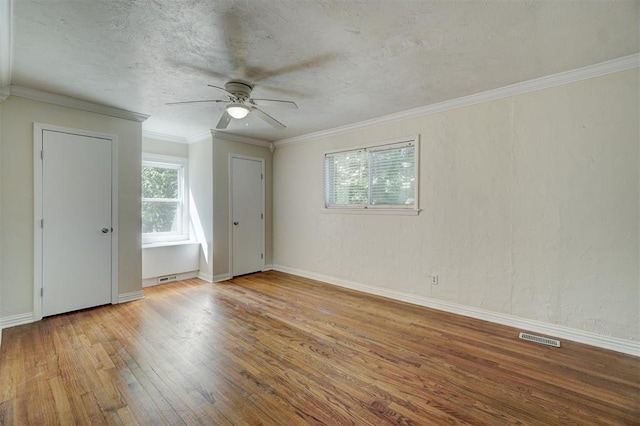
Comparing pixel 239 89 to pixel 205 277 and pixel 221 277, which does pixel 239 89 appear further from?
pixel 205 277

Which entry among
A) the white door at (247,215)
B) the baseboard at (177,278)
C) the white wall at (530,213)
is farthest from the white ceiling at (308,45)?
the baseboard at (177,278)

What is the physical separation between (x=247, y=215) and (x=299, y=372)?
3.44 m

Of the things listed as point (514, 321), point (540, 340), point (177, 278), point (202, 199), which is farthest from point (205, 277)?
point (540, 340)

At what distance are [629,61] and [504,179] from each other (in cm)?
128

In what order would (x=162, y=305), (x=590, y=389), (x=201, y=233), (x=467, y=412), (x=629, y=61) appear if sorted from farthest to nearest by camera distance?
(x=201, y=233) < (x=162, y=305) < (x=629, y=61) < (x=590, y=389) < (x=467, y=412)

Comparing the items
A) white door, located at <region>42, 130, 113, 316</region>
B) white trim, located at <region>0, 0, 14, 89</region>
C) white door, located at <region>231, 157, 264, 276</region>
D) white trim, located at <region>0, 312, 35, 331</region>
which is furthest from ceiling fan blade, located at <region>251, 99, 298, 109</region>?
white trim, located at <region>0, 312, 35, 331</region>

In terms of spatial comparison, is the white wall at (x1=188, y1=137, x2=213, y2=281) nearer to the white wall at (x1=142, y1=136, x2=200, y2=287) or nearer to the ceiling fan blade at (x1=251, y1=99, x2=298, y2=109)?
the white wall at (x1=142, y1=136, x2=200, y2=287)

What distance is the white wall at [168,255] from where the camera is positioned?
4.48 metres

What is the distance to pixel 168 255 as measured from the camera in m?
4.66

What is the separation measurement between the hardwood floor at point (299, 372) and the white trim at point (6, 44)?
8.01ft

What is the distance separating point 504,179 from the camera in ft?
10.0

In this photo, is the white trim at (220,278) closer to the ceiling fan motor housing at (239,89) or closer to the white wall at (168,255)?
the white wall at (168,255)

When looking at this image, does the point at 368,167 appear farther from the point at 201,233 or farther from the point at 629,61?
the point at 201,233

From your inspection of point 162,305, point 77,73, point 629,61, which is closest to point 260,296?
point 162,305
